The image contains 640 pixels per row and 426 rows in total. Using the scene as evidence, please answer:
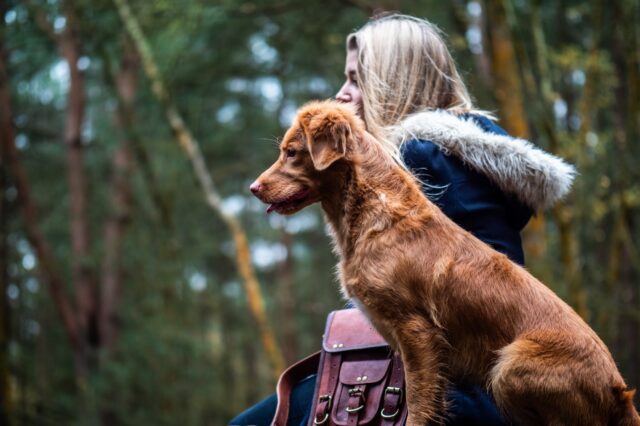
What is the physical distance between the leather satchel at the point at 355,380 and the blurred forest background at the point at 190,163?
8.69ft

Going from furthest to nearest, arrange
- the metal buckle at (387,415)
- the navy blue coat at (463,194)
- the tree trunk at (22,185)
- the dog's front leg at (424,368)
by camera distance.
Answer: the tree trunk at (22,185) < the navy blue coat at (463,194) < the metal buckle at (387,415) < the dog's front leg at (424,368)

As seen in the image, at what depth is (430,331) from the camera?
3.08 m

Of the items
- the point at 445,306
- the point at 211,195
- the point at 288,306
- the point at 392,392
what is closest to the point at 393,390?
the point at 392,392

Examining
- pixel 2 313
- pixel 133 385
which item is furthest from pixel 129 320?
pixel 2 313

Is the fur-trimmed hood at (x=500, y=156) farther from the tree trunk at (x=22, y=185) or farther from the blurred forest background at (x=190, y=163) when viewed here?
the tree trunk at (x=22, y=185)

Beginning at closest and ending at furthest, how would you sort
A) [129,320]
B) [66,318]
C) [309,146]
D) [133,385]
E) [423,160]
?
[309,146] → [423,160] → [66,318] → [133,385] → [129,320]

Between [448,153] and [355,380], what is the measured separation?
3.78 ft

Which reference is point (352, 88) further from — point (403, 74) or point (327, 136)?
point (327, 136)

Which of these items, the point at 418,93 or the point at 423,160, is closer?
the point at 423,160

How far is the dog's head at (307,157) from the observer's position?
339cm

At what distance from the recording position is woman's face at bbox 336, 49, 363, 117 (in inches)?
161

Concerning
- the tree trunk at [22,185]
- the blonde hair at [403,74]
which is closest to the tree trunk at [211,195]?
the tree trunk at [22,185]

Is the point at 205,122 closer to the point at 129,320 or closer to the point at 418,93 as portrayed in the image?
the point at 129,320

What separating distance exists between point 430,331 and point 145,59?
8332mm
